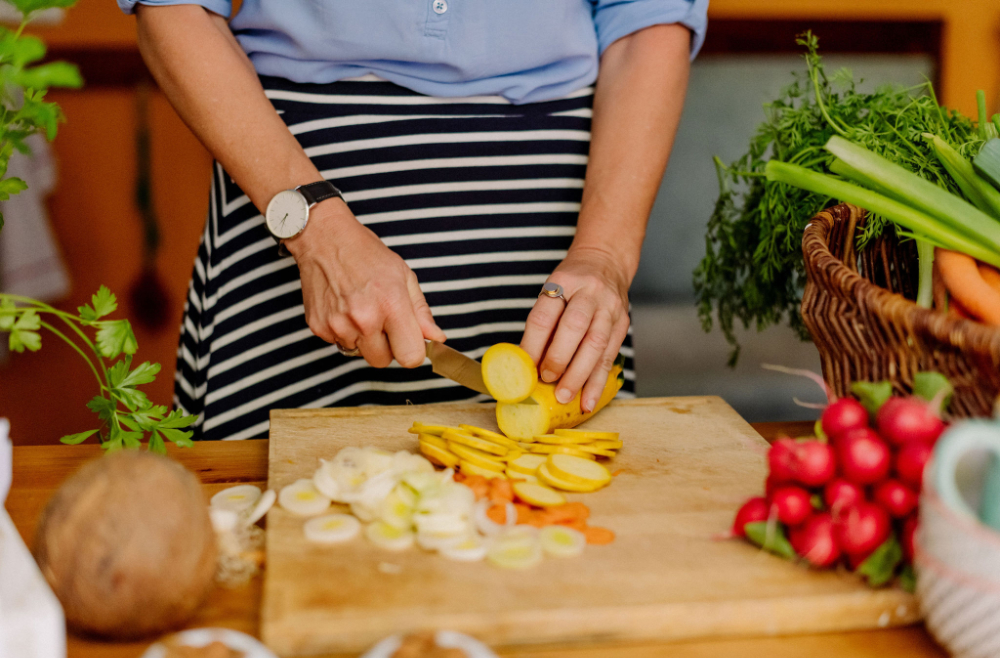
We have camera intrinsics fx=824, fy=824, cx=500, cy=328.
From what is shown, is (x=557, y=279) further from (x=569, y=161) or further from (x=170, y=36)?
(x=170, y=36)

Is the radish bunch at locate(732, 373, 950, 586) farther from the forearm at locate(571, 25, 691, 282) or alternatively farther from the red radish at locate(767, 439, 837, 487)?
the forearm at locate(571, 25, 691, 282)

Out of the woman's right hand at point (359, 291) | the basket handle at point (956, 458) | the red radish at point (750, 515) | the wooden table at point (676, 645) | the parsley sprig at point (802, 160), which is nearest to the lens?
the basket handle at point (956, 458)

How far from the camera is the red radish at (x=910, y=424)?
2.60ft

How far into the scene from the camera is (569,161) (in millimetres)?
1587

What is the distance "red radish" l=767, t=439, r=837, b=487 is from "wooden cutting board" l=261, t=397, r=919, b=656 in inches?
4.4

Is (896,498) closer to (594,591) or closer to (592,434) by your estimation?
(594,591)

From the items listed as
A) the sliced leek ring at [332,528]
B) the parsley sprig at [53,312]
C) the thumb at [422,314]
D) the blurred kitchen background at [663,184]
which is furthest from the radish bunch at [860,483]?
the blurred kitchen background at [663,184]

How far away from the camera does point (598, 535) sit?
94 centimetres

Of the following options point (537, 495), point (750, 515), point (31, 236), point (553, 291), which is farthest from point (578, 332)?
point (31, 236)

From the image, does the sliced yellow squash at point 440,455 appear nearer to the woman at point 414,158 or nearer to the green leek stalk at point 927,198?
the woman at point 414,158

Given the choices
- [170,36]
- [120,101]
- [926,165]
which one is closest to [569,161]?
[926,165]

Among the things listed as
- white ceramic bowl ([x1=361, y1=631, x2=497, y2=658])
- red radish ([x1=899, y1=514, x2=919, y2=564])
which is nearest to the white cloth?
white ceramic bowl ([x1=361, y1=631, x2=497, y2=658])

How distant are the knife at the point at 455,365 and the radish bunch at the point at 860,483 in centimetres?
55

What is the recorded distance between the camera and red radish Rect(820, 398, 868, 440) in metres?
0.83
